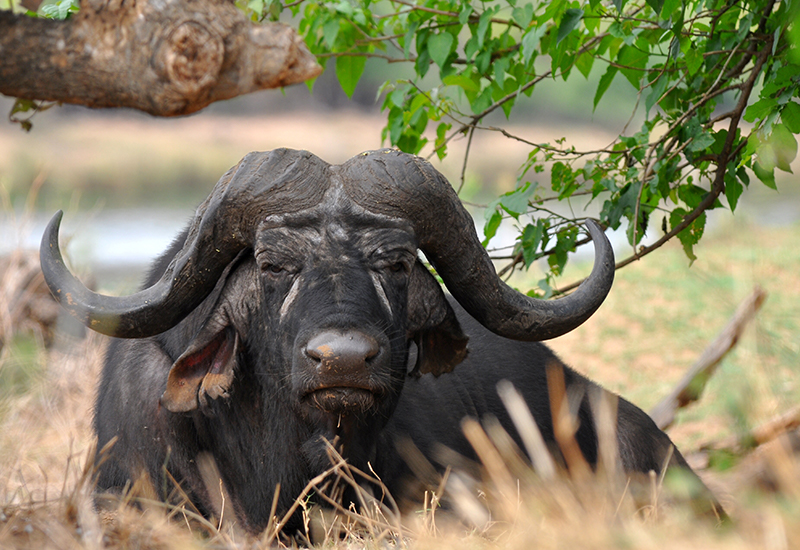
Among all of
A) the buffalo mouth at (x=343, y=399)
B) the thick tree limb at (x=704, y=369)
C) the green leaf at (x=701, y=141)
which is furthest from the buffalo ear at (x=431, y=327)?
the thick tree limb at (x=704, y=369)

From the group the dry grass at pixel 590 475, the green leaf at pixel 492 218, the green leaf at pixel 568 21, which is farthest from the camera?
the green leaf at pixel 492 218

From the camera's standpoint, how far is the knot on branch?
362cm

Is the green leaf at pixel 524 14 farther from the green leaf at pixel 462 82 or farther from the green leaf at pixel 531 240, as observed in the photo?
the green leaf at pixel 531 240

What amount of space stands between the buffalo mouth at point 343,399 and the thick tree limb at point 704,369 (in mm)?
2989

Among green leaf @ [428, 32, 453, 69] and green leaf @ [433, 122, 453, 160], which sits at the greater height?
green leaf @ [428, 32, 453, 69]

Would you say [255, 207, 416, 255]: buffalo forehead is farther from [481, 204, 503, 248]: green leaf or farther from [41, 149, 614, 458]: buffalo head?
[481, 204, 503, 248]: green leaf

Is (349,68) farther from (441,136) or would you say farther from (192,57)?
(192,57)

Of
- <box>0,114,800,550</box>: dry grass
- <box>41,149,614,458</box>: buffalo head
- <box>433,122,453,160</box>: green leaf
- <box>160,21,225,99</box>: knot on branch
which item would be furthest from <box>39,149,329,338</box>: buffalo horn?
<box>433,122,453,160</box>: green leaf

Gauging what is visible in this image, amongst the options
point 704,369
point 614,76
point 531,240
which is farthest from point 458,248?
point 704,369

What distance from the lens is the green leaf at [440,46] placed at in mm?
4488

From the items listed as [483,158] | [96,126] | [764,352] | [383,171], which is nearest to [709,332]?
[383,171]

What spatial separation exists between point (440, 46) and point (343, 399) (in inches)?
89.4

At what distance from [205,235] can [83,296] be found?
57 cm

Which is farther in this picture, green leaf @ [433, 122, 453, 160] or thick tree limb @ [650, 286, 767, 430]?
thick tree limb @ [650, 286, 767, 430]
